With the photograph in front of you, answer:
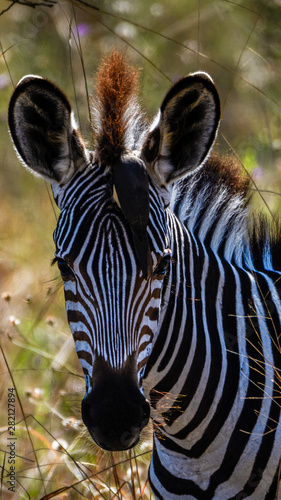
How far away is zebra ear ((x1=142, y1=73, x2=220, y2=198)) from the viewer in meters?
3.14

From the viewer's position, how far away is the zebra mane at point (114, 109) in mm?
3111

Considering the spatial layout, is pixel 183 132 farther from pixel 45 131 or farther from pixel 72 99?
pixel 72 99

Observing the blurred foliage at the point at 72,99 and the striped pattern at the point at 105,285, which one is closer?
the striped pattern at the point at 105,285

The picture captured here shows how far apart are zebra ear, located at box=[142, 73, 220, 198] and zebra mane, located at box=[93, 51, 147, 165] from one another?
164 mm

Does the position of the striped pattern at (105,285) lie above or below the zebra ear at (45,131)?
below

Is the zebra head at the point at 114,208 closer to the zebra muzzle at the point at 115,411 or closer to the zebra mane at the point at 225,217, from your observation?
the zebra muzzle at the point at 115,411

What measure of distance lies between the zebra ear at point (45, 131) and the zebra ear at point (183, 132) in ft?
1.39

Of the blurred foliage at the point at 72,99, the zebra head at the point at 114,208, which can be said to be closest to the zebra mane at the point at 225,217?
the zebra head at the point at 114,208

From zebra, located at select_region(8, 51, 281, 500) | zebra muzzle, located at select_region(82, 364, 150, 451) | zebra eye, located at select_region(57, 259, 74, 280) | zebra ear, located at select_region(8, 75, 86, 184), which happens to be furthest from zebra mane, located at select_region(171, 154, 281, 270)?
zebra muzzle, located at select_region(82, 364, 150, 451)

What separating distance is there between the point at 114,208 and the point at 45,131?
0.68 meters

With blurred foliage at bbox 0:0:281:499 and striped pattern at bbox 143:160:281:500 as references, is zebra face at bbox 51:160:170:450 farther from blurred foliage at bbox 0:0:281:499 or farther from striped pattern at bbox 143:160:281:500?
blurred foliage at bbox 0:0:281:499

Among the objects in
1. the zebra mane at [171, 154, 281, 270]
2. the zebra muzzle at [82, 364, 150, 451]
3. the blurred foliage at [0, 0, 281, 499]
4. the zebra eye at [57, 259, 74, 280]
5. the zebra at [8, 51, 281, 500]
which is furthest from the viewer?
the blurred foliage at [0, 0, 281, 499]

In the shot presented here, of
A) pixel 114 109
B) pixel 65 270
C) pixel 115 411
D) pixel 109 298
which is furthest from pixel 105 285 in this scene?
pixel 114 109

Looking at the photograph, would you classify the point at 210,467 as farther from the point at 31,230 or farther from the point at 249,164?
the point at 31,230
